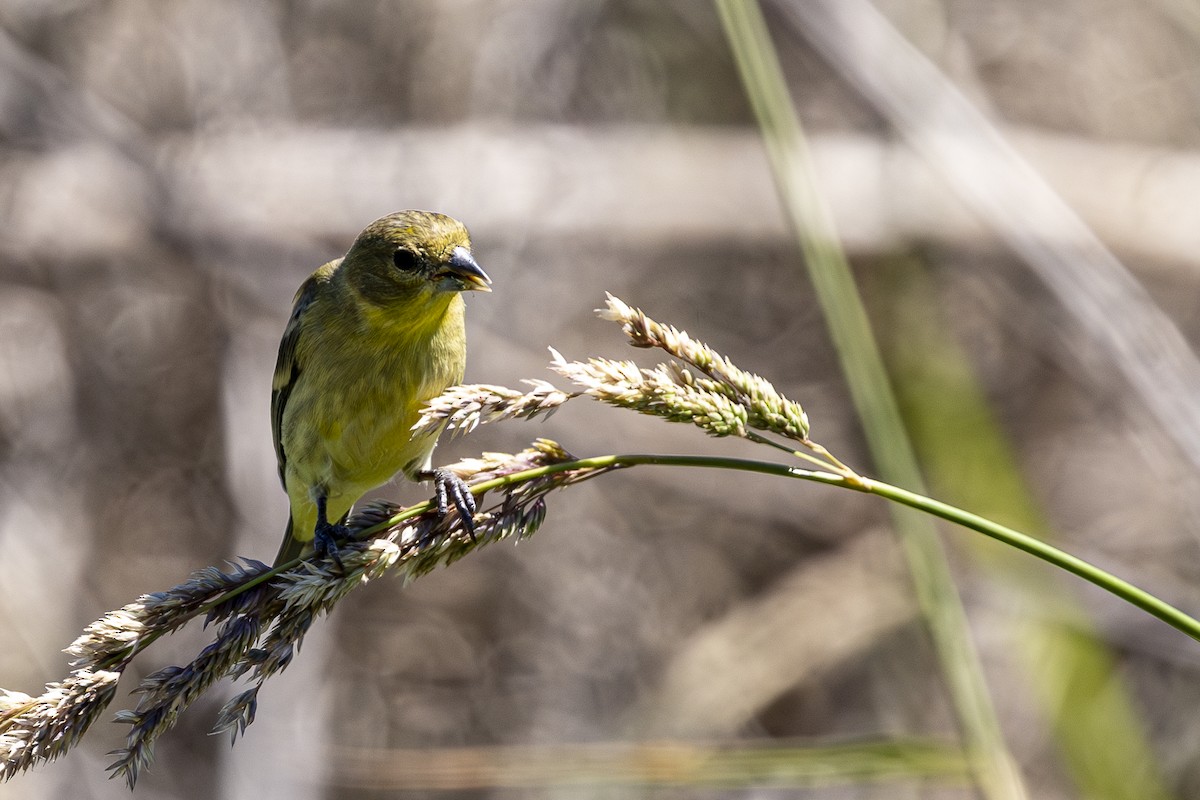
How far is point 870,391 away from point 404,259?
1.48 meters

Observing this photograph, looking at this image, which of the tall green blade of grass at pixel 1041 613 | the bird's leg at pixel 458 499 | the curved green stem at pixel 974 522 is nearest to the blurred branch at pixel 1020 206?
the tall green blade of grass at pixel 1041 613

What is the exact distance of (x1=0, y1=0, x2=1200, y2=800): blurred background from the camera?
5.81 metres

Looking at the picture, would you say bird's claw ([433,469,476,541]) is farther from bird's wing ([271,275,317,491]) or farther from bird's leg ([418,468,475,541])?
bird's wing ([271,275,317,491])

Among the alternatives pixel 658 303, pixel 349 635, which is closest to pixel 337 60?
pixel 658 303

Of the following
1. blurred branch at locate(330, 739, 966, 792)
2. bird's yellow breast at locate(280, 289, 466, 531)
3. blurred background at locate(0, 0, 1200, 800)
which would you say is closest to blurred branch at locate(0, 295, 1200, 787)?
blurred branch at locate(330, 739, 966, 792)

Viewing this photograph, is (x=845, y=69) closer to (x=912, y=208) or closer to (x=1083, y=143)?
(x=912, y=208)

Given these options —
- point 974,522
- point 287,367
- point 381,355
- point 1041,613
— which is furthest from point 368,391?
point 1041,613

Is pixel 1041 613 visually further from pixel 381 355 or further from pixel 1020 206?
pixel 381 355

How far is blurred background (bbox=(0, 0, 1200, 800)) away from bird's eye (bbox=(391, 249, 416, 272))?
2.45 meters

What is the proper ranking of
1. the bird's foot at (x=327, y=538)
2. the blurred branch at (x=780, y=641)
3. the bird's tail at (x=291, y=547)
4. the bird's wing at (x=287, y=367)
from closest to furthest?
the bird's foot at (x=327, y=538)
the bird's wing at (x=287, y=367)
the bird's tail at (x=291, y=547)
the blurred branch at (x=780, y=641)

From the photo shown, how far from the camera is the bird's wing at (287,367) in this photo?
149 inches

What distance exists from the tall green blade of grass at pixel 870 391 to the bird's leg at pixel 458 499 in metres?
0.89

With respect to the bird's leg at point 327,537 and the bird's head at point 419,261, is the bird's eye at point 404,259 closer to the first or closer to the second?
the bird's head at point 419,261

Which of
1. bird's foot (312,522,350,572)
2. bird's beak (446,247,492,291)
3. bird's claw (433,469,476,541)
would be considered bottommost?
bird's claw (433,469,476,541)
